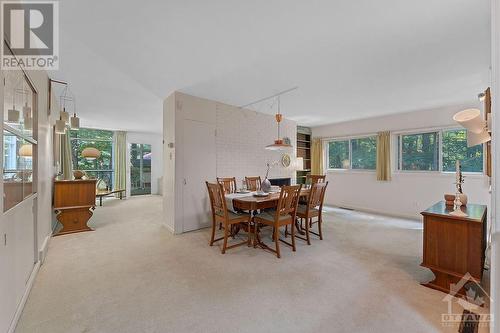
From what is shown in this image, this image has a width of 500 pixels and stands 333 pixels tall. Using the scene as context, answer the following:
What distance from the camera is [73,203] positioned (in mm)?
3855

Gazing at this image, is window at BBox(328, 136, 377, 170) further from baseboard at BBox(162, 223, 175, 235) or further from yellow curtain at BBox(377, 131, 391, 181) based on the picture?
baseboard at BBox(162, 223, 175, 235)

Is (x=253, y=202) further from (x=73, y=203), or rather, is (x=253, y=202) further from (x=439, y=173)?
(x=439, y=173)

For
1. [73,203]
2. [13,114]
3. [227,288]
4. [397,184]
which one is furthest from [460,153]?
[73,203]

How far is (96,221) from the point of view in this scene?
181 inches

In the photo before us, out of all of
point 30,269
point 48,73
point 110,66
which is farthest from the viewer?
point 48,73

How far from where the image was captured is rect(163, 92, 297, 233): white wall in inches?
150

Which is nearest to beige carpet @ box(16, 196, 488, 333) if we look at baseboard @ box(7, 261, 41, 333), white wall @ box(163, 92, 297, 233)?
baseboard @ box(7, 261, 41, 333)

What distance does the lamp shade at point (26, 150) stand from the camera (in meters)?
1.95

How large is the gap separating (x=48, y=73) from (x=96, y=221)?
2.95m

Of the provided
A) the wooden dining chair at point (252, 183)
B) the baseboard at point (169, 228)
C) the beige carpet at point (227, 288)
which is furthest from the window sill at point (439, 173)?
the baseboard at point (169, 228)

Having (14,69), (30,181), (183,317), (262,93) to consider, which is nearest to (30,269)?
(30,181)

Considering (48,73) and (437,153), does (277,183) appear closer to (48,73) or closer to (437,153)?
(437,153)

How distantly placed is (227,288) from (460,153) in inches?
214

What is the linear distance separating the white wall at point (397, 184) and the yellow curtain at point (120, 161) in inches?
284
